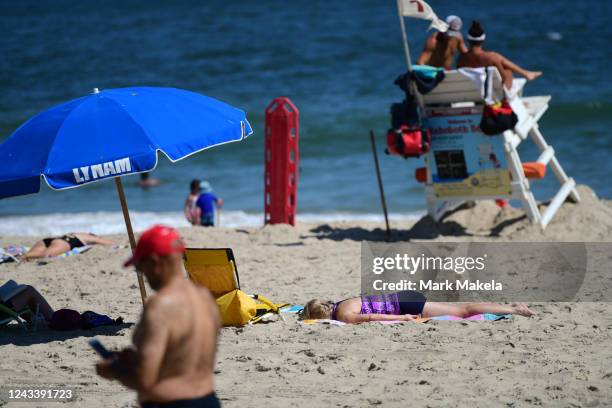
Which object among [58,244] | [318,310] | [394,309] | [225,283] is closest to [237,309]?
[225,283]

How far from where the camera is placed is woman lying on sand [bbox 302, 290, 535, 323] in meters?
6.16

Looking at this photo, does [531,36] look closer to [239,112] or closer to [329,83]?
[329,83]

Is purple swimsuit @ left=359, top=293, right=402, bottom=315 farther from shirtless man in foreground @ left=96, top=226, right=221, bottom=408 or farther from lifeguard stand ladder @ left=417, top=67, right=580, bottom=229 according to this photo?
shirtless man in foreground @ left=96, top=226, right=221, bottom=408

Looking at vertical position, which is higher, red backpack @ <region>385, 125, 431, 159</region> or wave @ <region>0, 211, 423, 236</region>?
red backpack @ <region>385, 125, 431, 159</region>

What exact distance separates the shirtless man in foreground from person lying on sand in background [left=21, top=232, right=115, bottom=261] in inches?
246

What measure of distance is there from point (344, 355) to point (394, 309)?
927 mm

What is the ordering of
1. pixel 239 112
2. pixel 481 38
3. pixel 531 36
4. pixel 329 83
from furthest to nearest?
Answer: pixel 531 36, pixel 329 83, pixel 481 38, pixel 239 112

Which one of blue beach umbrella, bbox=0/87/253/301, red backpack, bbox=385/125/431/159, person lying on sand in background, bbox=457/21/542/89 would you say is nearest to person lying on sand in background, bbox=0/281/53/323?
blue beach umbrella, bbox=0/87/253/301

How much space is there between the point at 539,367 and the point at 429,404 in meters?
0.84

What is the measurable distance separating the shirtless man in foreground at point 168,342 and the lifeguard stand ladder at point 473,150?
592cm

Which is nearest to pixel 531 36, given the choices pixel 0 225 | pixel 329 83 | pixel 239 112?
pixel 329 83

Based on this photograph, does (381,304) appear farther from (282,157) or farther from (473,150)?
(282,157)

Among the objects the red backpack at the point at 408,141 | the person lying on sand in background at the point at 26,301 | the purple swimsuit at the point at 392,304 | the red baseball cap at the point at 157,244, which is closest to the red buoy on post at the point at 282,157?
the red backpack at the point at 408,141

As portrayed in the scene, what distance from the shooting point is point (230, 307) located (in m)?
6.23
